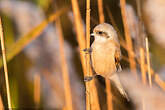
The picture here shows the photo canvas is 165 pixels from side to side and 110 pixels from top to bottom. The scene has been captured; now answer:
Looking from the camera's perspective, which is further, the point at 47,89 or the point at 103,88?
the point at 47,89

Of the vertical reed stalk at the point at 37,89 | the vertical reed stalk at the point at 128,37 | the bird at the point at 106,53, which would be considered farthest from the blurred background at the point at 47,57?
the bird at the point at 106,53

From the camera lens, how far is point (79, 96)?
5.48 feet

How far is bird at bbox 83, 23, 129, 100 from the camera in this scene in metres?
0.98

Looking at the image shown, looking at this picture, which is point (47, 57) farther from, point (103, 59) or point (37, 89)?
point (103, 59)

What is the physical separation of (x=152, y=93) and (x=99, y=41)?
13.5 inches

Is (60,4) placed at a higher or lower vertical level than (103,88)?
higher

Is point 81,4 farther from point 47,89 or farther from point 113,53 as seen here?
point 47,89

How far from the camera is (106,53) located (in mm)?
1064

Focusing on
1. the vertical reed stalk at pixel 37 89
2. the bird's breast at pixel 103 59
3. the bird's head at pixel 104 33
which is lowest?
the vertical reed stalk at pixel 37 89

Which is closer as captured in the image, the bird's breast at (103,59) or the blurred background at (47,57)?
the bird's breast at (103,59)

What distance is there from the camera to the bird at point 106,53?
3.22 feet

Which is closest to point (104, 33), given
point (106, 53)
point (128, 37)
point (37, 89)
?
point (106, 53)

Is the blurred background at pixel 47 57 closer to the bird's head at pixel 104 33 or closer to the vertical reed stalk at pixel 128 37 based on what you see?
the vertical reed stalk at pixel 128 37

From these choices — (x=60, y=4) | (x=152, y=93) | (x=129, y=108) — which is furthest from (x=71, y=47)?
(x=152, y=93)
